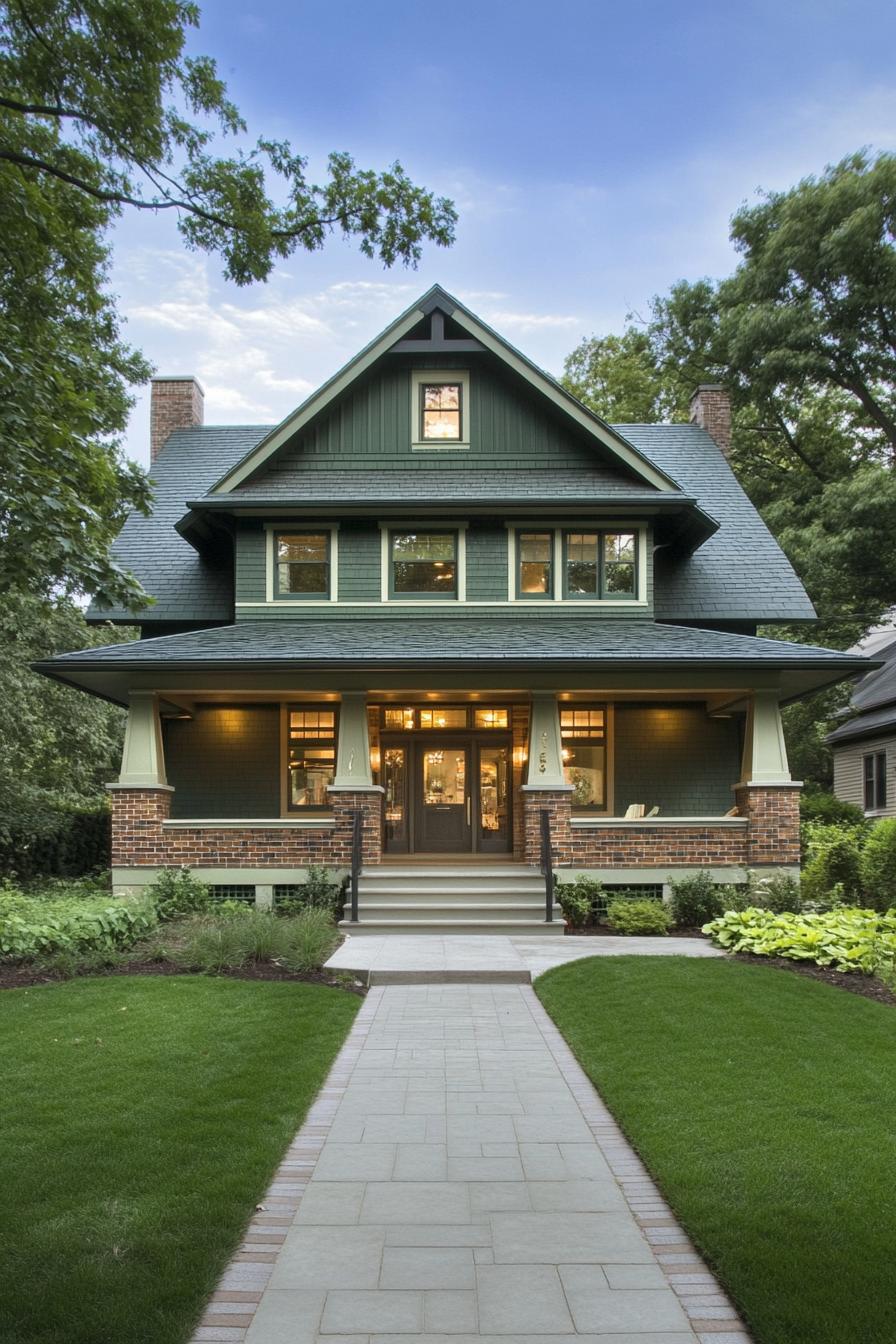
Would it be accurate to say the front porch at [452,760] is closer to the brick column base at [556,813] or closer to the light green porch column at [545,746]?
the light green porch column at [545,746]

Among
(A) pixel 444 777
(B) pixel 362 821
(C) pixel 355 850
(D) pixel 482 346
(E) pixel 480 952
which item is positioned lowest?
(E) pixel 480 952

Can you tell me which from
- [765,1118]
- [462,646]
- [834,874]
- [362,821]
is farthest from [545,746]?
[765,1118]

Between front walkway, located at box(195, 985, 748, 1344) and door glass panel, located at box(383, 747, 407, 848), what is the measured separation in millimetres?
9389

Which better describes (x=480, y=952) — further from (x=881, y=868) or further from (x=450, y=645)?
(x=881, y=868)

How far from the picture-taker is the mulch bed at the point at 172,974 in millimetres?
9570

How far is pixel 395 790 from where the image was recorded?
644 inches

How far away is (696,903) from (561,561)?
19.7ft

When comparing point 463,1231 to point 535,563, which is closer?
point 463,1231

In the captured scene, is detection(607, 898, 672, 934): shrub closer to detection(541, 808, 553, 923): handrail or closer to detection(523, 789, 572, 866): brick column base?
detection(541, 808, 553, 923): handrail

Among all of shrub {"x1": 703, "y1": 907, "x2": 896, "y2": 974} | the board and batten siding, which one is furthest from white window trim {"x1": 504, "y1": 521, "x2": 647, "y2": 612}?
the board and batten siding

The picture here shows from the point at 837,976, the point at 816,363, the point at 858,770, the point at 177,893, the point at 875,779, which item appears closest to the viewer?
the point at 837,976

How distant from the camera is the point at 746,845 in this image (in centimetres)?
1416

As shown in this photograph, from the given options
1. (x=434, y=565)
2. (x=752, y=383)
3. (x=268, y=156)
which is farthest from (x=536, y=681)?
(x=752, y=383)

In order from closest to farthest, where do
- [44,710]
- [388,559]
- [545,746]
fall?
[545,746] < [388,559] < [44,710]
